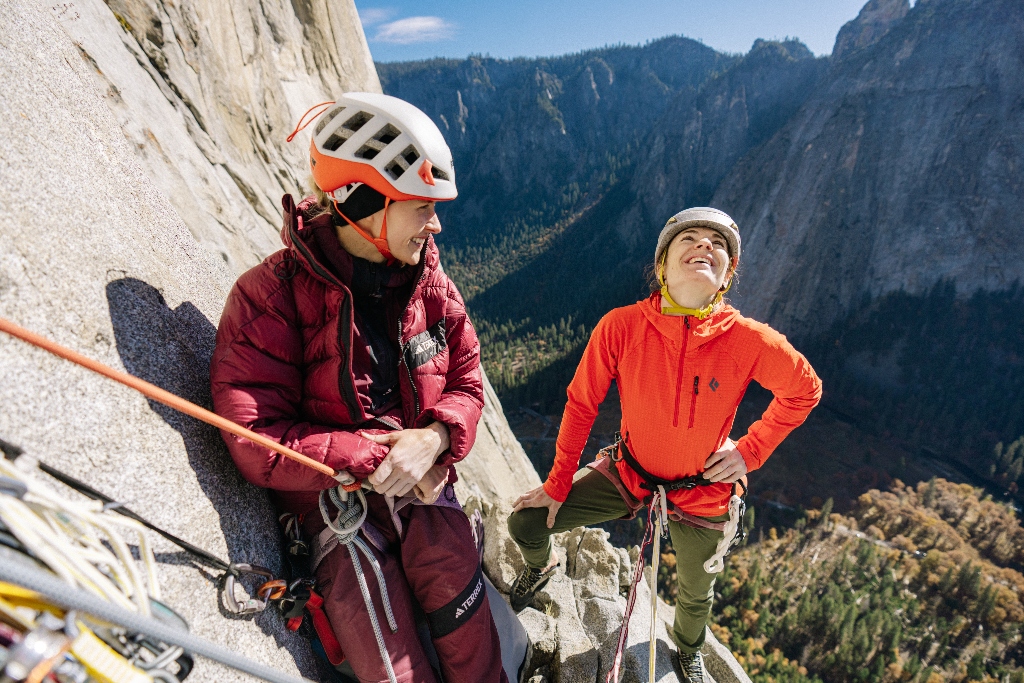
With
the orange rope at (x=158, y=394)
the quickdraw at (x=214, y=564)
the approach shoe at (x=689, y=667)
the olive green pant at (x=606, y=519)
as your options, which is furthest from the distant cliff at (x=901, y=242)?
the orange rope at (x=158, y=394)

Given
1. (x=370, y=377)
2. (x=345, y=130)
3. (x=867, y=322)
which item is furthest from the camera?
(x=867, y=322)

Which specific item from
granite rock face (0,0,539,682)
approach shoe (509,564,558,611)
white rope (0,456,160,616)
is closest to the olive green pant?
Answer: approach shoe (509,564,558,611)

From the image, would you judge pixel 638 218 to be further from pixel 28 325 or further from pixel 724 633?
pixel 28 325

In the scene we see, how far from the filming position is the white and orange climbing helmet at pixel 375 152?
2.38 meters

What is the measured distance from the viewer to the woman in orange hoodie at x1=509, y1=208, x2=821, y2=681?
3367mm

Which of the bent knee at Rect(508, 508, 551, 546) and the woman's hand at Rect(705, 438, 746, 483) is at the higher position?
the woman's hand at Rect(705, 438, 746, 483)

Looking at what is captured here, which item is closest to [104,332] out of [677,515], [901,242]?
[677,515]

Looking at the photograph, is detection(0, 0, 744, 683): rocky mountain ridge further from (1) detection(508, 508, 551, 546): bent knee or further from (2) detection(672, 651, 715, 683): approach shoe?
(1) detection(508, 508, 551, 546): bent knee

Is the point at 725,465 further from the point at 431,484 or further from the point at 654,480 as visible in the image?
the point at 431,484

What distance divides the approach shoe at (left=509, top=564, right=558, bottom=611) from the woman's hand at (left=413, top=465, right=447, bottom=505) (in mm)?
2372

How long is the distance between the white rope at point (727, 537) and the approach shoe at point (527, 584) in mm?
1497

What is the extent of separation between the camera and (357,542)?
2.47m

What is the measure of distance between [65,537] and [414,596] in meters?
1.79

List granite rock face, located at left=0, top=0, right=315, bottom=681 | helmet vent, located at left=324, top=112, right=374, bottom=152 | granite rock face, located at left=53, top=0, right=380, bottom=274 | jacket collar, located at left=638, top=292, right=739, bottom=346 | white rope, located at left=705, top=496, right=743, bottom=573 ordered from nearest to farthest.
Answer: granite rock face, located at left=0, top=0, right=315, bottom=681 → helmet vent, located at left=324, top=112, right=374, bottom=152 → jacket collar, located at left=638, top=292, right=739, bottom=346 → white rope, located at left=705, top=496, right=743, bottom=573 → granite rock face, located at left=53, top=0, right=380, bottom=274
